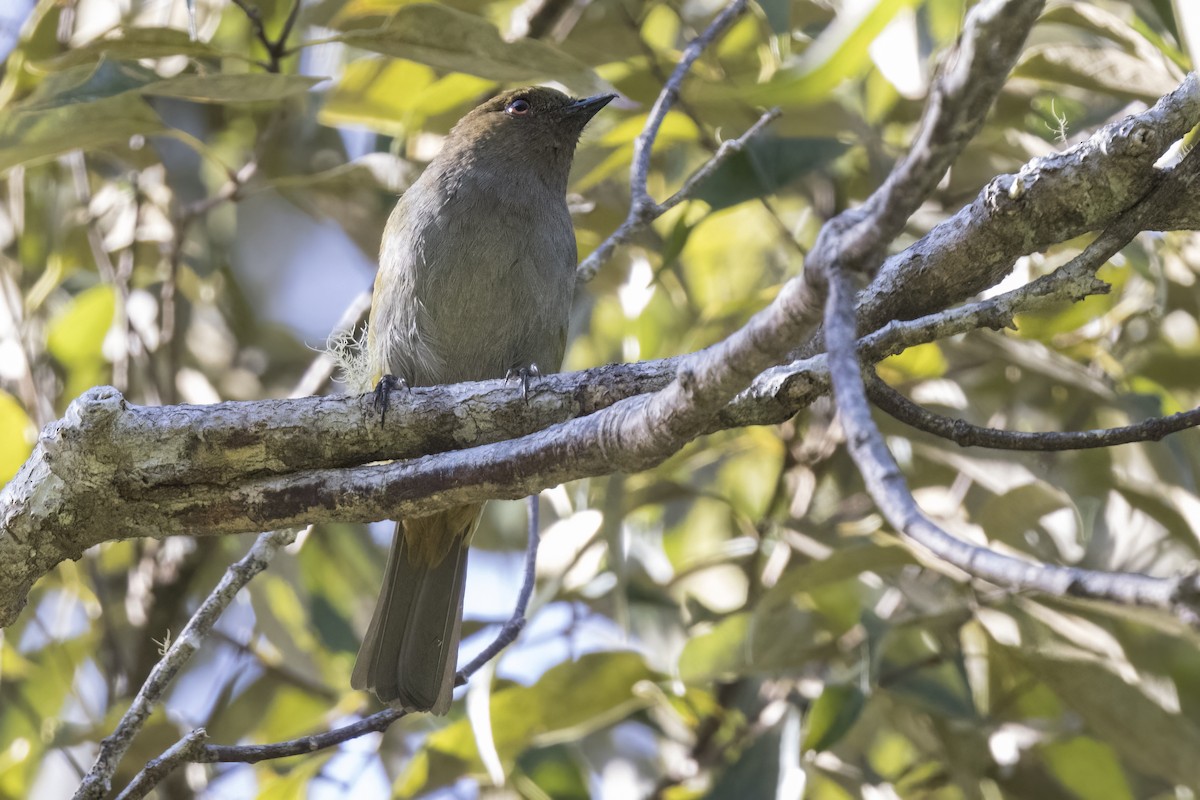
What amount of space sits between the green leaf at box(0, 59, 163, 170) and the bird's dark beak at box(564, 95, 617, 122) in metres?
1.51

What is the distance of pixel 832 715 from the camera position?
11.6ft

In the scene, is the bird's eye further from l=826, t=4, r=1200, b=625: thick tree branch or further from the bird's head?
l=826, t=4, r=1200, b=625: thick tree branch

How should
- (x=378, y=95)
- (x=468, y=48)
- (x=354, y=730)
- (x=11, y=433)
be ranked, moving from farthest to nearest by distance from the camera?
(x=378, y=95), (x=11, y=433), (x=468, y=48), (x=354, y=730)

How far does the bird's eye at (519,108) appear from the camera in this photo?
4.64m

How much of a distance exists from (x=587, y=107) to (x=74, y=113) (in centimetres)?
177

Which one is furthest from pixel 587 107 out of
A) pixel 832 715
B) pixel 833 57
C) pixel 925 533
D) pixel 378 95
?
pixel 925 533

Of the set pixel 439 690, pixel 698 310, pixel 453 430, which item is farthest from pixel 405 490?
pixel 698 310

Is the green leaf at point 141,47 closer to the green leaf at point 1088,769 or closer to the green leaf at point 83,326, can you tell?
the green leaf at point 83,326

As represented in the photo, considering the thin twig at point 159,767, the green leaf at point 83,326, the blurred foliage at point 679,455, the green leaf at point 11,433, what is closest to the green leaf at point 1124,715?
the blurred foliage at point 679,455

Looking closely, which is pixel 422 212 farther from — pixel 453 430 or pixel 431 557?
pixel 453 430

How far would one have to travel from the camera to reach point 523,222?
13.1 ft

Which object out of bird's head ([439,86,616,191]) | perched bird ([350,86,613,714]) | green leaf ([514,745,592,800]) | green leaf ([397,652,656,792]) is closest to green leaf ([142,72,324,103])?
perched bird ([350,86,613,714])

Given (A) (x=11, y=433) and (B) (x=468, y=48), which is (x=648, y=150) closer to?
(B) (x=468, y=48)

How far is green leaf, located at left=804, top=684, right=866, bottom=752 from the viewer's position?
347 centimetres
